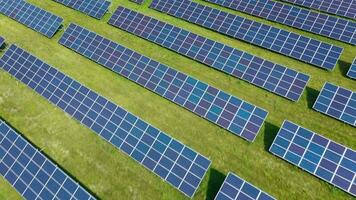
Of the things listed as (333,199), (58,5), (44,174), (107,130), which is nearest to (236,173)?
(333,199)

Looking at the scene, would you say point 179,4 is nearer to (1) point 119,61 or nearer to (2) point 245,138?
(1) point 119,61

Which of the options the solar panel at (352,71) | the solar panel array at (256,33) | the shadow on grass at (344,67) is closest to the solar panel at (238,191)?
the solar panel array at (256,33)

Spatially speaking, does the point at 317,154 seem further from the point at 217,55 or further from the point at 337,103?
the point at 217,55

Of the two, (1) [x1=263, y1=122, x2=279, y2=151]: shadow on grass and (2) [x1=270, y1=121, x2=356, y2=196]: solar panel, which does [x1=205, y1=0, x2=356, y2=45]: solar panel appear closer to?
(1) [x1=263, y1=122, x2=279, y2=151]: shadow on grass

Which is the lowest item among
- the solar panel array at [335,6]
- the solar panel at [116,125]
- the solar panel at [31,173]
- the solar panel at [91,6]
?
the solar panel at [31,173]

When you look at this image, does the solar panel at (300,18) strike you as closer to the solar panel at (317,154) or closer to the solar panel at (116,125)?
the solar panel at (317,154)

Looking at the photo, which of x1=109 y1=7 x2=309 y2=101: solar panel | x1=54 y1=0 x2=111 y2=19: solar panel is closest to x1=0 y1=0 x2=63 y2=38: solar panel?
x1=54 y1=0 x2=111 y2=19: solar panel
